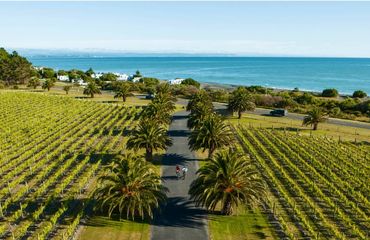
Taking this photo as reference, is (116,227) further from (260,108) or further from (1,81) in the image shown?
(1,81)

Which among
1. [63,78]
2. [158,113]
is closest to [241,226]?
[158,113]

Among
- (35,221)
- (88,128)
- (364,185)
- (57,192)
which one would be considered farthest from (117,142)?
(364,185)

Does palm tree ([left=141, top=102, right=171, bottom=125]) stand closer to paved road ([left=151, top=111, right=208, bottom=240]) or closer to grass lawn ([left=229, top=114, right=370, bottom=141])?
paved road ([left=151, top=111, right=208, bottom=240])

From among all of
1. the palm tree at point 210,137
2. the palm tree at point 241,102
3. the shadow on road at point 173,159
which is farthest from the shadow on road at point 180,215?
the palm tree at point 241,102

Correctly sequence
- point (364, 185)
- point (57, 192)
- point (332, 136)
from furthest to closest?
point (332, 136) → point (364, 185) → point (57, 192)

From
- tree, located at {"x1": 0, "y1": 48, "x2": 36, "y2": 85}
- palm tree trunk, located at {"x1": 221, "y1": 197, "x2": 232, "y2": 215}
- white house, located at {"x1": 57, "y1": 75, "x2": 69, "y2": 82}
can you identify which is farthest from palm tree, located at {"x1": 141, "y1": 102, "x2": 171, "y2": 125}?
white house, located at {"x1": 57, "y1": 75, "x2": 69, "y2": 82}

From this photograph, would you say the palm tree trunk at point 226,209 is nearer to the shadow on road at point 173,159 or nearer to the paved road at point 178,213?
the paved road at point 178,213

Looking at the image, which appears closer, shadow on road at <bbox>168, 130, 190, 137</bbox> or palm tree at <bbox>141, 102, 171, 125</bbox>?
palm tree at <bbox>141, 102, 171, 125</bbox>
